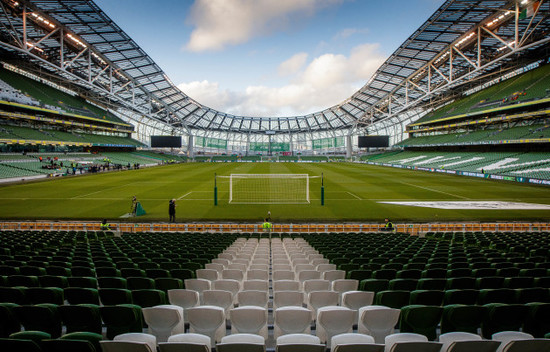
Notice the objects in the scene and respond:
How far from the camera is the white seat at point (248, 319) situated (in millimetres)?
3699

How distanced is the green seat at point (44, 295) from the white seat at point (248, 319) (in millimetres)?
3012

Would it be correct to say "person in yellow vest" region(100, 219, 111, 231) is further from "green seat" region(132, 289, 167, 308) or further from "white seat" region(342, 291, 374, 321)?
"white seat" region(342, 291, 374, 321)

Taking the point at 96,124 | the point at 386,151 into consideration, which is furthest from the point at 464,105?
the point at 96,124

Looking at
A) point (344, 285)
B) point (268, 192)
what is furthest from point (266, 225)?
point (268, 192)

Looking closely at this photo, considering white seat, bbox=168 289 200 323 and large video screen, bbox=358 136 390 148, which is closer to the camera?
white seat, bbox=168 289 200 323

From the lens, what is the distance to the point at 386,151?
330ft

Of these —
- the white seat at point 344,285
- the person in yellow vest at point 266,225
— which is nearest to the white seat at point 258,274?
the white seat at point 344,285

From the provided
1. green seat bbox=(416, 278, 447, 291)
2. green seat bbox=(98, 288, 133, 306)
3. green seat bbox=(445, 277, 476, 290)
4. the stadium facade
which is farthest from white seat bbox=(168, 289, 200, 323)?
the stadium facade

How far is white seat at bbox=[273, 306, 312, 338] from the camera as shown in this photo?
3.71 m

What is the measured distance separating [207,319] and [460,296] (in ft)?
12.9

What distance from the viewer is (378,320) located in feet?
12.5

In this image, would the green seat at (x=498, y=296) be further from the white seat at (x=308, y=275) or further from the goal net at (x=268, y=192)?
the goal net at (x=268, y=192)

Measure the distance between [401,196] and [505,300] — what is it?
26293 millimetres

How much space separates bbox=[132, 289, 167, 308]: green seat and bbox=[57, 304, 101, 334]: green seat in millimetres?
957
